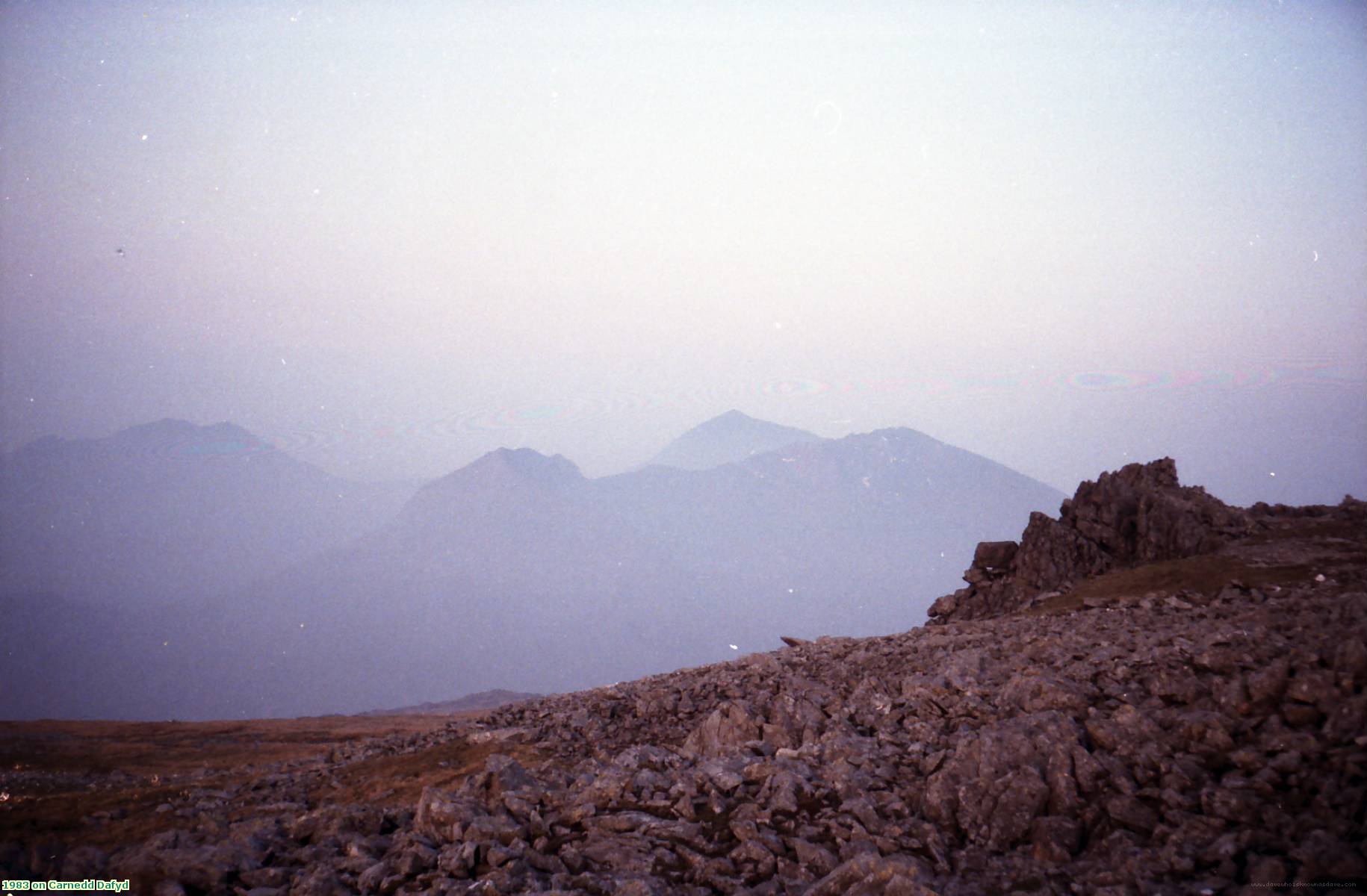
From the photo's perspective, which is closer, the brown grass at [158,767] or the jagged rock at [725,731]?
the jagged rock at [725,731]

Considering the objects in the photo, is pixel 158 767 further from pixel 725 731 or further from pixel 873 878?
pixel 873 878

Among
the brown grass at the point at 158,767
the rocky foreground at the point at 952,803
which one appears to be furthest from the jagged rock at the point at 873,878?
the brown grass at the point at 158,767

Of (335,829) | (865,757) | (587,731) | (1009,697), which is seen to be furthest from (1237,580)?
(335,829)

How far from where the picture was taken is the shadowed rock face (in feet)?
116

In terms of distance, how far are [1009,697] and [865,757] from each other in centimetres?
354

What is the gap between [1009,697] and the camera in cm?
1426

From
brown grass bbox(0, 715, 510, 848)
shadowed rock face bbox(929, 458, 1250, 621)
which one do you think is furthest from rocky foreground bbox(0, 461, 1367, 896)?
shadowed rock face bbox(929, 458, 1250, 621)

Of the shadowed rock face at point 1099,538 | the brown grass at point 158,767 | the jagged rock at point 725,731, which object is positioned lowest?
the brown grass at point 158,767

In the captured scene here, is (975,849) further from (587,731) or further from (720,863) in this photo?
(587,731)

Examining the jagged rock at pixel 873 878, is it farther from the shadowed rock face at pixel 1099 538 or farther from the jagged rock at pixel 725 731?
the shadowed rock face at pixel 1099 538

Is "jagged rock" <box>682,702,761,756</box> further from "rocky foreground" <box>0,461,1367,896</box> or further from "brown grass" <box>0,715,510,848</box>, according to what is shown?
"brown grass" <box>0,715,510,848</box>

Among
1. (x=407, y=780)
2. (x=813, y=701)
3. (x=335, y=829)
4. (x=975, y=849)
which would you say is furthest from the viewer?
(x=407, y=780)

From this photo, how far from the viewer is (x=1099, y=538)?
126ft

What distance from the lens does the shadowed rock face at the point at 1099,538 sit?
35.3 meters
